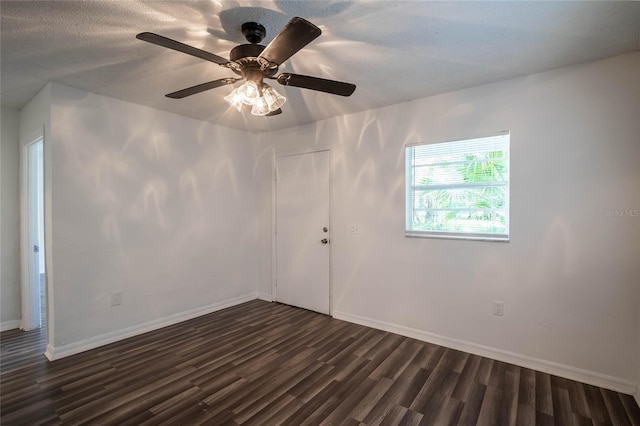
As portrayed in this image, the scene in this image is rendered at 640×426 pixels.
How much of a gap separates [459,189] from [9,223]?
4.82 meters

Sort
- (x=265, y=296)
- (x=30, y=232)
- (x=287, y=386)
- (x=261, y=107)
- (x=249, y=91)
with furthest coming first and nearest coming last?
(x=265, y=296) → (x=30, y=232) → (x=287, y=386) → (x=261, y=107) → (x=249, y=91)

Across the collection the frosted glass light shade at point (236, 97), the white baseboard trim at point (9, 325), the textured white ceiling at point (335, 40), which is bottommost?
the white baseboard trim at point (9, 325)

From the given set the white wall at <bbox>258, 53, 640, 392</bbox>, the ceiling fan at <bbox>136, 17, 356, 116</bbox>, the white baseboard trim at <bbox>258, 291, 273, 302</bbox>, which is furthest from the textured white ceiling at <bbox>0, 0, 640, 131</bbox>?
the white baseboard trim at <bbox>258, 291, 273, 302</bbox>

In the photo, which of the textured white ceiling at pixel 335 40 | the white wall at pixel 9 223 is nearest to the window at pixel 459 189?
the textured white ceiling at pixel 335 40

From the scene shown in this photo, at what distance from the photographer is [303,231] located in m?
3.95

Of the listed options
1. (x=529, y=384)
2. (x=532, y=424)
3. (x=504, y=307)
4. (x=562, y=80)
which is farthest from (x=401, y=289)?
(x=562, y=80)

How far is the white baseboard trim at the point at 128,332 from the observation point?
2650mm

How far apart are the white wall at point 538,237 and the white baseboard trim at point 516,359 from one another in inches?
0.4

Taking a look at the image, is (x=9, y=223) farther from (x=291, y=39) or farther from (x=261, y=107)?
(x=291, y=39)

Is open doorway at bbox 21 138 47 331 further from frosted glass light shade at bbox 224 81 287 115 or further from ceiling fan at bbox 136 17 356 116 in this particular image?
frosted glass light shade at bbox 224 81 287 115

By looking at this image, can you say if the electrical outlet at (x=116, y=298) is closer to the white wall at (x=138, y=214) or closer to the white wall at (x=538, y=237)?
the white wall at (x=138, y=214)

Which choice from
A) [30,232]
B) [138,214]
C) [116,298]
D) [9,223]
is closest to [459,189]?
[138,214]

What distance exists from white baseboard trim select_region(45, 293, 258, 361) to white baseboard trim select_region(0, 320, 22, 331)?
3.66ft

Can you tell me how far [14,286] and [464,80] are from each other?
5.14 meters
